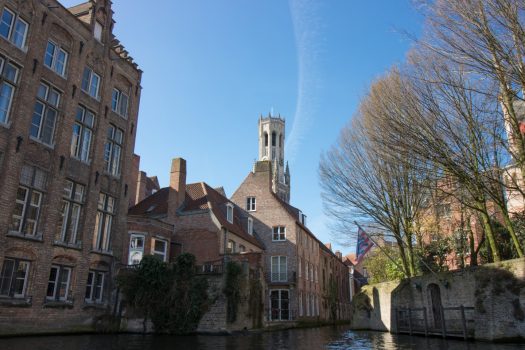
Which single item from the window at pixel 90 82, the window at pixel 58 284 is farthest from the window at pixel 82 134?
the window at pixel 58 284

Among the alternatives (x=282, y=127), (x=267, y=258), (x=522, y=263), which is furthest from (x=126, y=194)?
(x=282, y=127)

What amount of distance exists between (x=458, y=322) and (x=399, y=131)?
1042 cm

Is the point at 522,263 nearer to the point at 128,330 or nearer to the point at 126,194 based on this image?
the point at 128,330

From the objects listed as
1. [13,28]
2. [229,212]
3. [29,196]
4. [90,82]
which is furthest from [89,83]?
[229,212]

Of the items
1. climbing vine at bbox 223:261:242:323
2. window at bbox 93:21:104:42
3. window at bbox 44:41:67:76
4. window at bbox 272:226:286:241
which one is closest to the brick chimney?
climbing vine at bbox 223:261:242:323

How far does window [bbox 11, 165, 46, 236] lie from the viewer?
1742 cm

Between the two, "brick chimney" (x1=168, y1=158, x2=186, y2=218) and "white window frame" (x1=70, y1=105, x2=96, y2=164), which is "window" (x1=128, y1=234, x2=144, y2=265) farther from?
"white window frame" (x1=70, y1=105, x2=96, y2=164)

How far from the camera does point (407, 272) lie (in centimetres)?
2469

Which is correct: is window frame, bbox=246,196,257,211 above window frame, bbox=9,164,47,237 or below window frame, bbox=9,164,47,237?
above

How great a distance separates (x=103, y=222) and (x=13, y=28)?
10114mm

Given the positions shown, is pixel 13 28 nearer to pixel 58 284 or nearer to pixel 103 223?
pixel 103 223

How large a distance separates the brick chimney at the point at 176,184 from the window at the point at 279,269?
37.2 ft

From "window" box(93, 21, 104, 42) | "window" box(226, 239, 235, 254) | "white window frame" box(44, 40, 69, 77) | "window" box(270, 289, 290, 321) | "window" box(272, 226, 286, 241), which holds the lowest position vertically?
"window" box(270, 289, 290, 321)

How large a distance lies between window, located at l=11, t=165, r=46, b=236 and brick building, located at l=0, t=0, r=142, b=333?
0.04 m
